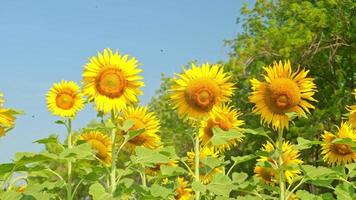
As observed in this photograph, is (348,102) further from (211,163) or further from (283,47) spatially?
(211,163)

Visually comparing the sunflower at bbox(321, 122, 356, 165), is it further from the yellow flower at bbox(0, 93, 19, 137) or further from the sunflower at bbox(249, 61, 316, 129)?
the yellow flower at bbox(0, 93, 19, 137)

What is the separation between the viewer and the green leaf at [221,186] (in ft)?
15.1

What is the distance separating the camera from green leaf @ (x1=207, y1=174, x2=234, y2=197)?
4609 millimetres

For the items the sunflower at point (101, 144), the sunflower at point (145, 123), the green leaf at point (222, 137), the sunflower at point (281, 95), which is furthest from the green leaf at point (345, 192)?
the sunflower at point (101, 144)

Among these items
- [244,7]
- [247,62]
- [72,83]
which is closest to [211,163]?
[72,83]

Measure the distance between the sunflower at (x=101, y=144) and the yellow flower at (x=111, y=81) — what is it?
4.45 ft

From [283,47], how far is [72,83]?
20.8 meters

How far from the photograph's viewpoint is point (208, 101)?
538 cm

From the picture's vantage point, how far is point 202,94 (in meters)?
5.43

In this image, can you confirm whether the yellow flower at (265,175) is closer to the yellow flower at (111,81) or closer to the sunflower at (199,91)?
the sunflower at (199,91)

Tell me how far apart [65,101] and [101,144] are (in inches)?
73.1

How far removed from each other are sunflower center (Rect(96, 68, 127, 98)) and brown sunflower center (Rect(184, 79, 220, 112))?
68 cm

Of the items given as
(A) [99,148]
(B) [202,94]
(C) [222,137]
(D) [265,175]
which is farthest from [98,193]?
(D) [265,175]

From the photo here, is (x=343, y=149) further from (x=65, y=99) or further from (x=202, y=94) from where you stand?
(x=65, y=99)
